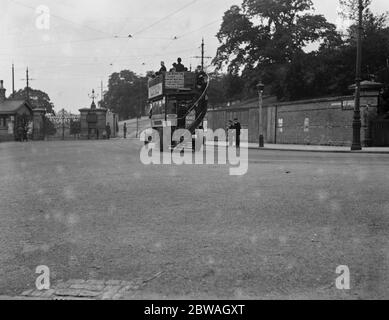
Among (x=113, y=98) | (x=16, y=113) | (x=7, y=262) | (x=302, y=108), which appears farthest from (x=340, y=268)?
(x=113, y=98)

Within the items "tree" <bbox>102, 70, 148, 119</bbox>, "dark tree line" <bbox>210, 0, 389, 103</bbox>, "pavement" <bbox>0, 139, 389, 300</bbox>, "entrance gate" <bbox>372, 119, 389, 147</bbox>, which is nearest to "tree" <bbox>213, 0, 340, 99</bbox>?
"dark tree line" <bbox>210, 0, 389, 103</bbox>

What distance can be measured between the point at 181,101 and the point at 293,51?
101 feet

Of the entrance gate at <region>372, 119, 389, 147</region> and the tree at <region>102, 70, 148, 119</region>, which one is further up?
the tree at <region>102, 70, 148, 119</region>

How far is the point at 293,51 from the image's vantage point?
46969 millimetres

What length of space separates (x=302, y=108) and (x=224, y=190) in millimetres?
24250

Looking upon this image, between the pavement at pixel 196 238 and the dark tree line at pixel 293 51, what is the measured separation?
32111mm

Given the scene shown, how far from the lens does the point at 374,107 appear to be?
25625mm

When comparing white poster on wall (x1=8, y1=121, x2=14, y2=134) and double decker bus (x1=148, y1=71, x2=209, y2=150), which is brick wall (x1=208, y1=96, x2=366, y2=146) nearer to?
double decker bus (x1=148, y1=71, x2=209, y2=150)

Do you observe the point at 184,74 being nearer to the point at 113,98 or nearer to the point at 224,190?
the point at 224,190

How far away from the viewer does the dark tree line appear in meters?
40.7

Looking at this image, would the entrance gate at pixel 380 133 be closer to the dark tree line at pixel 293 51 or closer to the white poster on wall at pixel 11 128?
the dark tree line at pixel 293 51

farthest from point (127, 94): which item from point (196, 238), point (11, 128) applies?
point (196, 238)

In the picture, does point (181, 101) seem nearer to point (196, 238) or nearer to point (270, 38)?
point (196, 238)

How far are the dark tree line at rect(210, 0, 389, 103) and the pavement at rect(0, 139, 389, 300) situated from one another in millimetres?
32111
